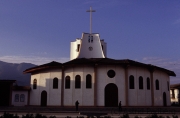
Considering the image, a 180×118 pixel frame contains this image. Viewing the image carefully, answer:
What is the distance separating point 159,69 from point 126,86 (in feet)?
22.5

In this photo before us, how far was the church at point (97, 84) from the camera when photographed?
29.3 m

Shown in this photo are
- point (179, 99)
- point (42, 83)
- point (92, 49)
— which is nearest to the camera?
point (42, 83)

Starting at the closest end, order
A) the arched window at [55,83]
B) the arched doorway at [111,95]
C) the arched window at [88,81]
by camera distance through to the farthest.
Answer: the arched doorway at [111,95], the arched window at [88,81], the arched window at [55,83]

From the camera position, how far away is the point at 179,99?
143 ft

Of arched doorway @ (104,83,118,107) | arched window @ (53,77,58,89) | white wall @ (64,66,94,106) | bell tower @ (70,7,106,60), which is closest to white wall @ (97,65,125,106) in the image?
arched doorway @ (104,83,118,107)

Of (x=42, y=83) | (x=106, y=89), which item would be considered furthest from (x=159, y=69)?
(x=42, y=83)

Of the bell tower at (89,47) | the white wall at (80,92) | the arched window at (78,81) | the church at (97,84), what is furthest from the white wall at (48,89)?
the bell tower at (89,47)

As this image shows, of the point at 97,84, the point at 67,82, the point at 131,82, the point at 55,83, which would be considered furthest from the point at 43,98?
the point at 131,82

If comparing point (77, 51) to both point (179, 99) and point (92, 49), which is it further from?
point (179, 99)

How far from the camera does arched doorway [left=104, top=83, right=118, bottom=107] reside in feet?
95.9

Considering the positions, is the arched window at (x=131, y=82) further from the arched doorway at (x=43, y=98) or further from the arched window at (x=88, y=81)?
the arched doorway at (x=43, y=98)

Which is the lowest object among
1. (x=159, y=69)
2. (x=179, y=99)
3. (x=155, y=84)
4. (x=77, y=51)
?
(x=179, y=99)

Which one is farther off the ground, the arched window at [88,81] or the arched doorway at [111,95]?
the arched window at [88,81]

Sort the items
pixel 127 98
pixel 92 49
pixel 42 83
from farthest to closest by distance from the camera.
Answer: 1. pixel 92 49
2. pixel 42 83
3. pixel 127 98
